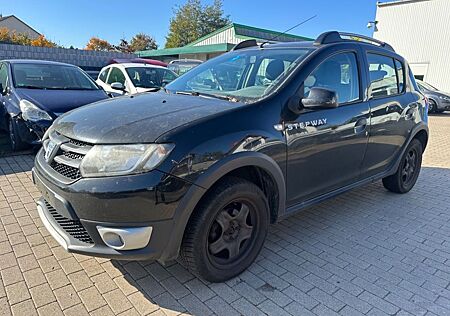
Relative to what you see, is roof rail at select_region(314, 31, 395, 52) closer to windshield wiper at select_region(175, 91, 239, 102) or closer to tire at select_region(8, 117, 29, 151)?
windshield wiper at select_region(175, 91, 239, 102)

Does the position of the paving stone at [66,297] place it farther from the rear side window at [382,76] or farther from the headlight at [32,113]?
the rear side window at [382,76]

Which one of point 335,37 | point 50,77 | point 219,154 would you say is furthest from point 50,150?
point 50,77

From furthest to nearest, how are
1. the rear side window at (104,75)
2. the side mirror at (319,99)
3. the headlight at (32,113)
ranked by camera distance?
the rear side window at (104,75) → the headlight at (32,113) → the side mirror at (319,99)

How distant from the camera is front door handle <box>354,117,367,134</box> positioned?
3.32m

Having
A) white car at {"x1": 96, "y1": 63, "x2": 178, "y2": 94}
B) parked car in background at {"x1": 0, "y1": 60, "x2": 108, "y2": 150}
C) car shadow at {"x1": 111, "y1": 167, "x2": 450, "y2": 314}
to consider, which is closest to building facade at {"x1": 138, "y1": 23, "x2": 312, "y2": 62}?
white car at {"x1": 96, "y1": 63, "x2": 178, "y2": 94}

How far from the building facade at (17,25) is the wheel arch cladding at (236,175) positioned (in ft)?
200

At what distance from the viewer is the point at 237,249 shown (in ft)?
8.62

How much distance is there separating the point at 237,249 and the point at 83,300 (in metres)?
1.16

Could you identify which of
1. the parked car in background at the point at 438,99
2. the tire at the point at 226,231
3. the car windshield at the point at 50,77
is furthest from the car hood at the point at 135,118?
the parked car in background at the point at 438,99

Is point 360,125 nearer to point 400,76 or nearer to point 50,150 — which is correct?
point 400,76

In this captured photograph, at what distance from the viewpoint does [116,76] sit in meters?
8.77

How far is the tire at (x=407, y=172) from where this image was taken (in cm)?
449

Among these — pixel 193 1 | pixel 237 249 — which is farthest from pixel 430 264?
pixel 193 1

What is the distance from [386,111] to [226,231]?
2.43 meters
